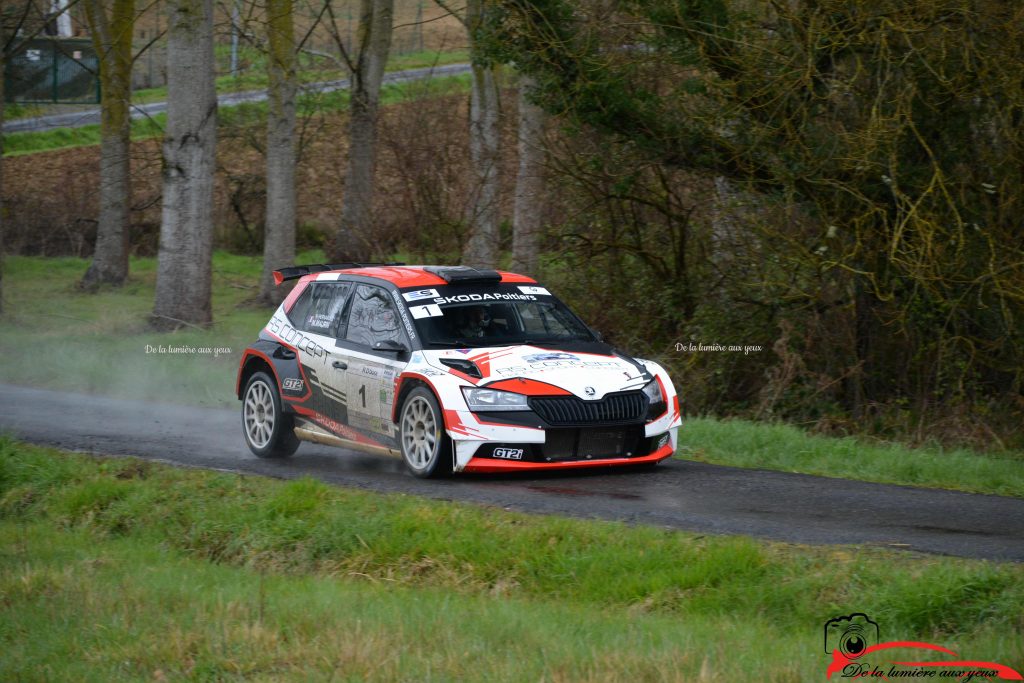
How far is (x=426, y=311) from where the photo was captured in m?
10.6

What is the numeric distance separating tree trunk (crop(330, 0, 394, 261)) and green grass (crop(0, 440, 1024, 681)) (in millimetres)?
15029

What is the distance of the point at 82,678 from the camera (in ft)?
19.1

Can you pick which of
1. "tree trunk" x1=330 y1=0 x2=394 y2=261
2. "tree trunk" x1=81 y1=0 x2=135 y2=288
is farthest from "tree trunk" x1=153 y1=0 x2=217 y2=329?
"tree trunk" x1=81 y1=0 x2=135 y2=288

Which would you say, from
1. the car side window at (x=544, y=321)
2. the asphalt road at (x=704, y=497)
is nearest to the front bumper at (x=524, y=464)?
the asphalt road at (x=704, y=497)

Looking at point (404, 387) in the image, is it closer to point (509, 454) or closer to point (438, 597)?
point (509, 454)

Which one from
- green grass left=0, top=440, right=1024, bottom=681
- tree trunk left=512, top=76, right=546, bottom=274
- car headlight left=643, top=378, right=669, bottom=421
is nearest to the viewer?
green grass left=0, top=440, right=1024, bottom=681

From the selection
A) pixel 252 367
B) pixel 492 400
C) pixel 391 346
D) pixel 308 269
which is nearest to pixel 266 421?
pixel 252 367

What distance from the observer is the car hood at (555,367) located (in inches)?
384

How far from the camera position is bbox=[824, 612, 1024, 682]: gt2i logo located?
16.8 ft

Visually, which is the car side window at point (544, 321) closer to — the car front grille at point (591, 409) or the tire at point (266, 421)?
the car front grille at point (591, 409)

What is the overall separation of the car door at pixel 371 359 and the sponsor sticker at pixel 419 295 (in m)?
0.14

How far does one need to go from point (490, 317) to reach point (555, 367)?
1.10 meters

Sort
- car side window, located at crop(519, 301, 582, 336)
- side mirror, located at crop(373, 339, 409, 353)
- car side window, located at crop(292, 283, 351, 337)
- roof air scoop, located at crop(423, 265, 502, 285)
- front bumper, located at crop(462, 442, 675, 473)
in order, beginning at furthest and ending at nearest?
1. car side window, located at crop(292, 283, 351, 337)
2. roof air scoop, located at crop(423, 265, 502, 285)
3. car side window, located at crop(519, 301, 582, 336)
4. side mirror, located at crop(373, 339, 409, 353)
5. front bumper, located at crop(462, 442, 675, 473)

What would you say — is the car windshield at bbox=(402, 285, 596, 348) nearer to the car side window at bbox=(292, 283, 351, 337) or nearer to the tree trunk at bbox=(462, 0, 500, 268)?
the car side window at bbox=(292, 283, 351, 337)
